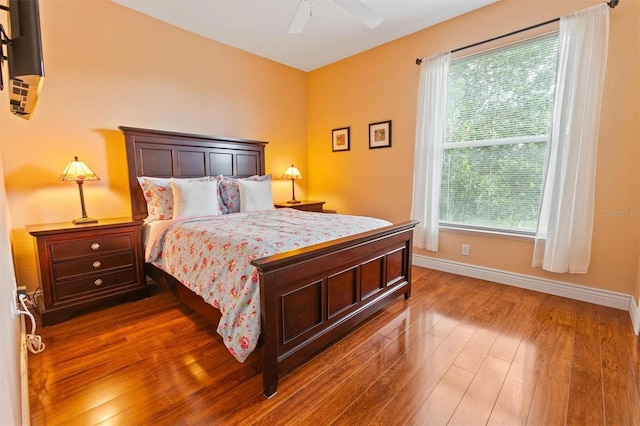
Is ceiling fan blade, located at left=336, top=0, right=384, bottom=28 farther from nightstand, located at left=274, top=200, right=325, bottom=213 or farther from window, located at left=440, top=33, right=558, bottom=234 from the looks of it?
nightstand, located at left=274, top=200, right=325, bottom=213

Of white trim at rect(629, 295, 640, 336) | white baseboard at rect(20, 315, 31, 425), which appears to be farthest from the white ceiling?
white baseboard at rect(20, 315, 31, 425)

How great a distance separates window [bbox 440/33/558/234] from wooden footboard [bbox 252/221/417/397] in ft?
4.01

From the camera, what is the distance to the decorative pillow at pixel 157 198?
2785 millimetres

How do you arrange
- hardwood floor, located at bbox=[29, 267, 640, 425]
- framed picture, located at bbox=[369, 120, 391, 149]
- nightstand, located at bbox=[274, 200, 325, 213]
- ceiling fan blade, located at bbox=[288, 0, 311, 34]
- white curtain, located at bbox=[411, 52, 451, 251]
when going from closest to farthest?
hardwood floor, located at bbox=[29, 267, 640, 425] < ceiling fan blade, located at bbox=[288, 0, 311, 34] < white curtain, located at bbox=[411, 52, 451, 251] < framed picture, located at bbox=[369, 120, 391, 149] < nightstand, located at bbox=[274, 200, 325, 213]

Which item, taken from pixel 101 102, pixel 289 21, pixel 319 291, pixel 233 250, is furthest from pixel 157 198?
Answer: pixel 289 21

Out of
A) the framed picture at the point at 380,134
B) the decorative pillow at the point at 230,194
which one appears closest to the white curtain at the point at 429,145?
the framed picture at the point at 380,134

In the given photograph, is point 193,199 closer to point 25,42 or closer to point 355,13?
point 25,42

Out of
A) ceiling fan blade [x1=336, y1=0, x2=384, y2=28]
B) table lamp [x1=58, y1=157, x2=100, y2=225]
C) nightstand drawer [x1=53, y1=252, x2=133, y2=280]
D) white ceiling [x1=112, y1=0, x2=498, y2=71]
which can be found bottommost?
nightstand drawer [x1=53, y1=252, x2=133, y2=280]

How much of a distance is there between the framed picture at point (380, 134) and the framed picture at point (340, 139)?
0.40 m

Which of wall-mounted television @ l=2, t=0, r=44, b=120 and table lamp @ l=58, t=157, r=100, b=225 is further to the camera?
table lamp @ l=58, t=157, r=100, b=225

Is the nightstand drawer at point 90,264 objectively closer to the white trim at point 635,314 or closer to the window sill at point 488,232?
the window sill at point 488,232

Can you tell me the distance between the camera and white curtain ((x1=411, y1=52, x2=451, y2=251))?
10.4 ft

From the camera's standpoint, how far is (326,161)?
4.53 metres

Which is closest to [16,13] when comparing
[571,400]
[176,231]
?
[176,231]
